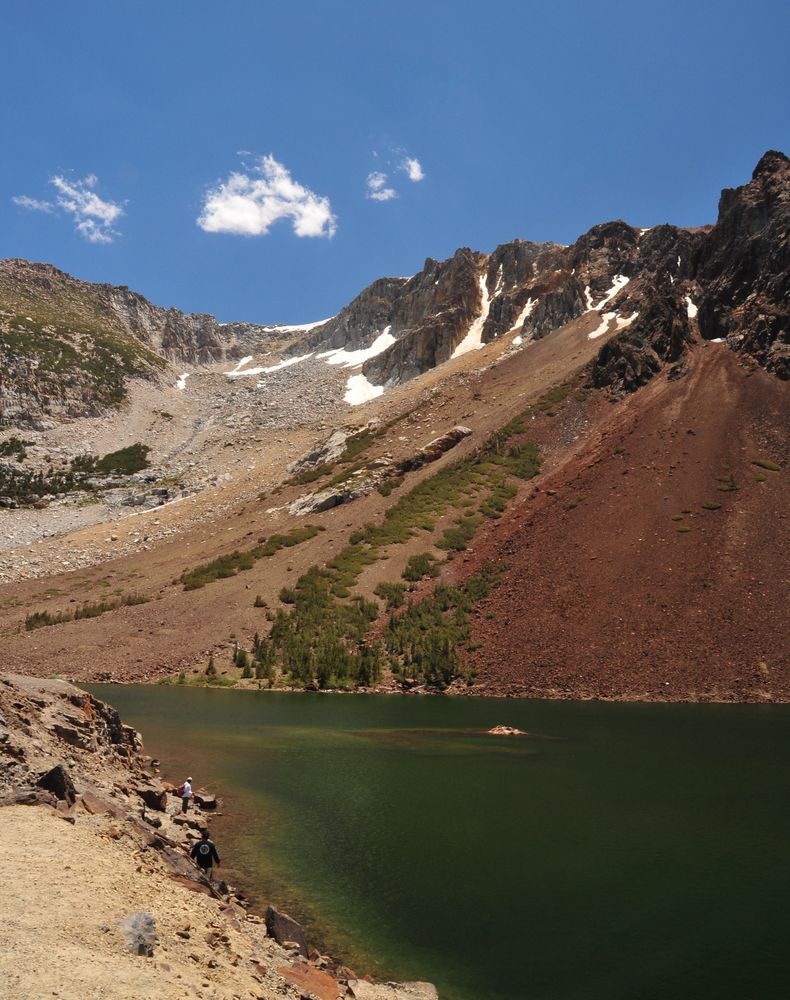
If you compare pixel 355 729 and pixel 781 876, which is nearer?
pixel 781 876

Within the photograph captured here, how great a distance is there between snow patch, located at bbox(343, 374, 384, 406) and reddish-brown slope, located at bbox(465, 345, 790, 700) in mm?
63176

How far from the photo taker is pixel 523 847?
1560 centimetres

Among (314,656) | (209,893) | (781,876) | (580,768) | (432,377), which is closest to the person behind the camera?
(209,893)

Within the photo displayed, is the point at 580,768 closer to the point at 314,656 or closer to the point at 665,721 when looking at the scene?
the point at 665,721

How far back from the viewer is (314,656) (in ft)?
144

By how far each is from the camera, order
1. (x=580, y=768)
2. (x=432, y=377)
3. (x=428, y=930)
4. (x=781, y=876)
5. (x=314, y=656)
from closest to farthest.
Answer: (x=428, y=930)
(x=781, y=876)
(x=580, y=768)
(x=314, y=656)
(x=432, y=377)

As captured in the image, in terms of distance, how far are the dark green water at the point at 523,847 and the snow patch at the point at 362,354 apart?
418 feet

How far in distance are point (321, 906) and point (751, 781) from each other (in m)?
14.9

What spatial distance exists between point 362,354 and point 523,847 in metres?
146

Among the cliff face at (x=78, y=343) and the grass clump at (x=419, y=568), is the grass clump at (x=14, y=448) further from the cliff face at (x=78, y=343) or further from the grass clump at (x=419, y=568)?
the grass clump at (x=419, y=568)

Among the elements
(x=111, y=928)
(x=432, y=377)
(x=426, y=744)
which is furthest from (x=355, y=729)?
(x=432, y=377)

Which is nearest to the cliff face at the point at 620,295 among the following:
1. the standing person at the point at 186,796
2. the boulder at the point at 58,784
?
the standing person at the point at 186,796

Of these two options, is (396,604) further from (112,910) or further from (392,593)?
(112,910)

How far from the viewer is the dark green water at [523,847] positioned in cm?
1095
